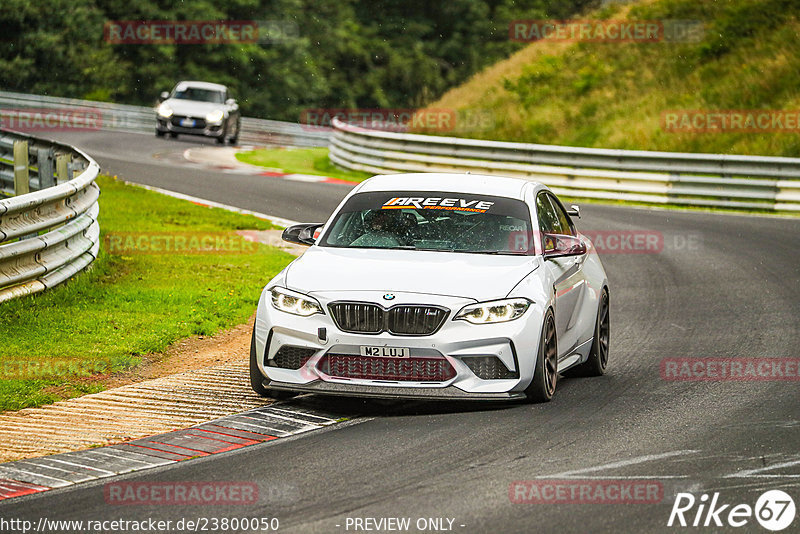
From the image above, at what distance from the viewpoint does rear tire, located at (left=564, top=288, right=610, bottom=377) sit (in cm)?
977

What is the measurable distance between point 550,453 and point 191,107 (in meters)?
31.3

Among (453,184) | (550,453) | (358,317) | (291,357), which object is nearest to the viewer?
(550,453)

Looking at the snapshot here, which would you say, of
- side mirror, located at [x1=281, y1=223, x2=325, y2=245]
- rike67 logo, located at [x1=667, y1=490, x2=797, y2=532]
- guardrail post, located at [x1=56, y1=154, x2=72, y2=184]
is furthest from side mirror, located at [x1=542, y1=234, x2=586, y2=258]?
guardrail post, located at [x1=56, y1=154, x2=72, y2=184]

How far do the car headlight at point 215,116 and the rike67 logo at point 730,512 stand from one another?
31.7 metres

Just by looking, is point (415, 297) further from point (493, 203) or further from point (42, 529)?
point (42, 529)

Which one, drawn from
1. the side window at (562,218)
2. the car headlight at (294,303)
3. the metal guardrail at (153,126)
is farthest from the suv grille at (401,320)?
the metal guardrail at (153,126)

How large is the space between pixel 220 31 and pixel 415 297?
5371 cm

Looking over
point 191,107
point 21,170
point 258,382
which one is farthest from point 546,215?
point 191,107

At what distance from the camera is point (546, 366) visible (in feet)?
27.6

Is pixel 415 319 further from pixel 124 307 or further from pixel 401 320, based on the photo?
pixel 124 307

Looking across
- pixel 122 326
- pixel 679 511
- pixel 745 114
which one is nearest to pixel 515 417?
pixel 679 511

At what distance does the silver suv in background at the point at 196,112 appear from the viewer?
36.8 m

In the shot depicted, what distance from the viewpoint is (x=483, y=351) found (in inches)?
313

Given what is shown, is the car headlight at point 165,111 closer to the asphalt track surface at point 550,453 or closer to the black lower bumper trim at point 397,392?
the asphalt track surface at point 550,453
